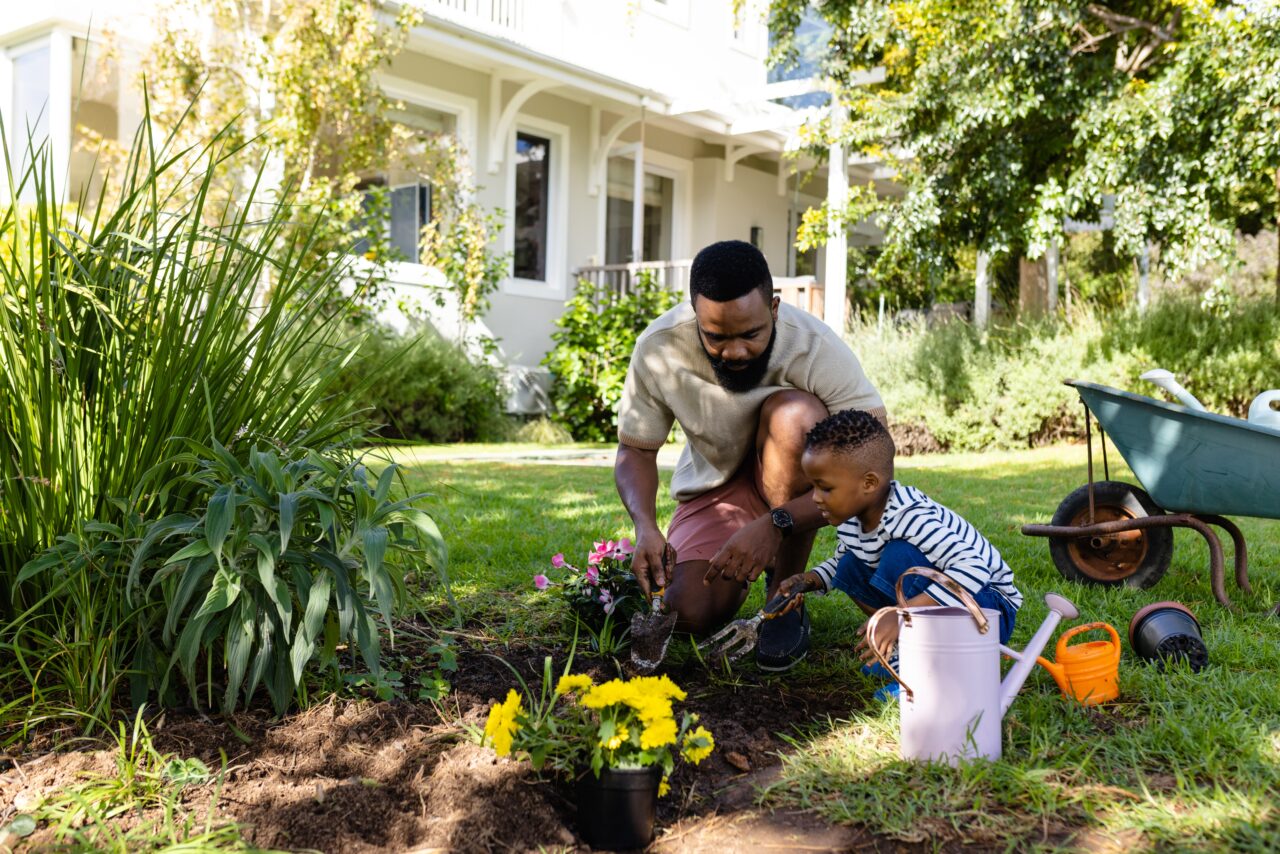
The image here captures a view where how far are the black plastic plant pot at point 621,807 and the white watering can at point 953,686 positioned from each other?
1.89 feet

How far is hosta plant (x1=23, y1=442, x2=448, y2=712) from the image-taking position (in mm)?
1969

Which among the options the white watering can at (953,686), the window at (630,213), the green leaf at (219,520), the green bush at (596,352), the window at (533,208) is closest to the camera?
the green leaf at (219,520)

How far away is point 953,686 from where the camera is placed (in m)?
2.05

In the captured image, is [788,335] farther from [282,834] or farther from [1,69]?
[1,69]

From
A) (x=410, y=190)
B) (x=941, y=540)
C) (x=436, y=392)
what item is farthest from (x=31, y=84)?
(x=941, y=540)

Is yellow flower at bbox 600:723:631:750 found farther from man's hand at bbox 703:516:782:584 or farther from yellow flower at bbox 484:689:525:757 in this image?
man's hand at bbox 703:516:782:584

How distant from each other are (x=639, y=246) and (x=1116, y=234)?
18.4 feet

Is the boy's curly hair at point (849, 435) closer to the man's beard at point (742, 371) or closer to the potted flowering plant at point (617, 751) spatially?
the man's beard at point (742, 371)

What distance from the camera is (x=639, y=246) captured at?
12.4 m

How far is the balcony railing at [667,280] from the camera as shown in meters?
11.1

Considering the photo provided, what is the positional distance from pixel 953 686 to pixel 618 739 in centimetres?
70

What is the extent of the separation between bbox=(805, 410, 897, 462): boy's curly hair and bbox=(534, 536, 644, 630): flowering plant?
2.24ft

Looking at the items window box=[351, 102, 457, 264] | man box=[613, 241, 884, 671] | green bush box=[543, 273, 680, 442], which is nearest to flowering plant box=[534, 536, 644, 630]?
man box=[613, 241, 884, 671]

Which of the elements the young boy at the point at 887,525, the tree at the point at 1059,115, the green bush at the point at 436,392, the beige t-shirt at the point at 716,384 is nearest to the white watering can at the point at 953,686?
the young boy at the point at 887,525
